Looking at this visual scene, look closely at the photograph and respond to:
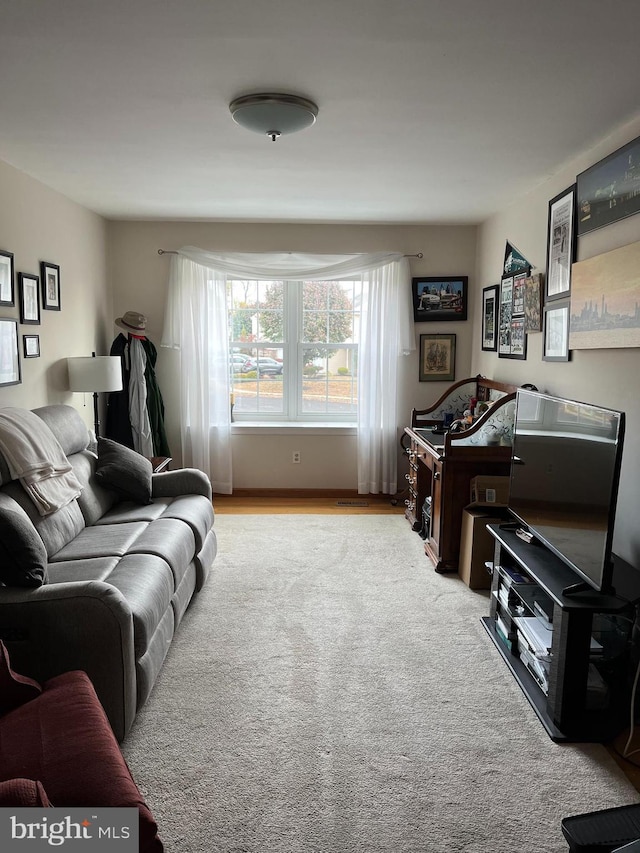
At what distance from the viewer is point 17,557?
7.19 feet

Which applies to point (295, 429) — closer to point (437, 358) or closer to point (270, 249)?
point (437, 358)

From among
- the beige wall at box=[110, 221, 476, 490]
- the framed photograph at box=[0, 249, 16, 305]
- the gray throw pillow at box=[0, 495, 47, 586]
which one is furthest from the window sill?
the gray throw pillow at box=[0, 495, 47, 586]

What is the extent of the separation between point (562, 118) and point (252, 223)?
3.09m

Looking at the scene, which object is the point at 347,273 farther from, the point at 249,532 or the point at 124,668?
the point at 124,668

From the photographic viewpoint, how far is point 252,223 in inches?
207

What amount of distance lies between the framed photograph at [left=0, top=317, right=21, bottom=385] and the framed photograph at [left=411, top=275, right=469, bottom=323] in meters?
3.20

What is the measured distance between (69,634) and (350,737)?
3.49 feet

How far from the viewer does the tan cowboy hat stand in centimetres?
489

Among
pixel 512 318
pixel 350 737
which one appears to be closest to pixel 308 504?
pixel 512 318

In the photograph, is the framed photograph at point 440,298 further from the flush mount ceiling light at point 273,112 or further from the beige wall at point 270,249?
the flush mount ceiling light at point 273,112

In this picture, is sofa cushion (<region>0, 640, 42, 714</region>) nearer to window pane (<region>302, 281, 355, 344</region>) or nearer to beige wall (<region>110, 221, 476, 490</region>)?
beige wall (<region>110, 221, 476, 490</region>)

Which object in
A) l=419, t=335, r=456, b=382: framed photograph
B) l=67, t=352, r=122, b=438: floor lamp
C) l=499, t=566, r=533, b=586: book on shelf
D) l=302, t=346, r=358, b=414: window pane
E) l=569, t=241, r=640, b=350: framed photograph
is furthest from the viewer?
l=302, t=346, r=358, b=414: window pane

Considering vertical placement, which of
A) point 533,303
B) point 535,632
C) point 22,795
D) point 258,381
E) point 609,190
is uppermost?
point 609,190

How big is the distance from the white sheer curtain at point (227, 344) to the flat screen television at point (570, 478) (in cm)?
242
